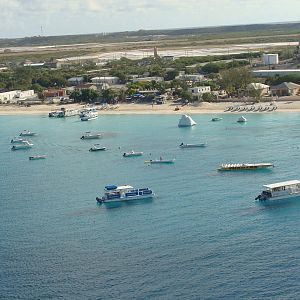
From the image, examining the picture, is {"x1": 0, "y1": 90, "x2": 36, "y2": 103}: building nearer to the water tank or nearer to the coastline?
the coastline

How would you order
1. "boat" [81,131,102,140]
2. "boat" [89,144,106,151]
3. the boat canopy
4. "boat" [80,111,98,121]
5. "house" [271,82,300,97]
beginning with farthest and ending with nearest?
"house" [271,82,300,97], "boat" [80,111,98,121], "boat" [81,131,102,140], "boat" [89,144,106,151], the boat canopy

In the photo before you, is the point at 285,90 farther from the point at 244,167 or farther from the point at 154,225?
the point at 154,225

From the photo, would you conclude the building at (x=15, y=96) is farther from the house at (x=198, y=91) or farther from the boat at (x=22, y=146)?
the boat at (x=22, y=146)

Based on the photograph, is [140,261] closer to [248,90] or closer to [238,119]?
[238,119]

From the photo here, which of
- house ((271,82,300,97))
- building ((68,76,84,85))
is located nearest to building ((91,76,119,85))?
building ((68,76,84,85))

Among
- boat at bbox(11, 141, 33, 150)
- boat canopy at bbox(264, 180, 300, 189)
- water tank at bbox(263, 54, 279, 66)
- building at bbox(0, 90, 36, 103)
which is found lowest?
boat at bbox(11, 141, 33, 150)

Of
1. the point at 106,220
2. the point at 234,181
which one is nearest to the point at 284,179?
the point at 234,181

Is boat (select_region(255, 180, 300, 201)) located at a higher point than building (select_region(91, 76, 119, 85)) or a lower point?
lower
